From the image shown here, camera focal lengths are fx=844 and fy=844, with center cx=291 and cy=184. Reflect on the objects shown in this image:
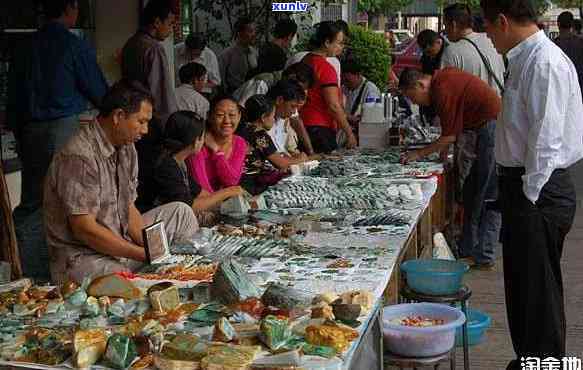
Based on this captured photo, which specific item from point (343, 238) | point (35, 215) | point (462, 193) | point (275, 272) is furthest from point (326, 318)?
point (462, 193)

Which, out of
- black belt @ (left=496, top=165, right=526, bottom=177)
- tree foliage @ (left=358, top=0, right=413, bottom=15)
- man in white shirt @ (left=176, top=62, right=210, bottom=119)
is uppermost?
tree foliage @ (left=358, top=0, right=413, bottom=15)

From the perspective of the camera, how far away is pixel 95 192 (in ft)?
10.8

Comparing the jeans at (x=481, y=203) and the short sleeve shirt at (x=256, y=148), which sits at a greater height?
the short sleeve shirt at (x=256, y=148)

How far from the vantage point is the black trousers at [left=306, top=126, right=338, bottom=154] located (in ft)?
22.2

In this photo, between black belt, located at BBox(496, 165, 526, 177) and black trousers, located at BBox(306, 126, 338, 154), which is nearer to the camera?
black belt, located at BBox(496, 165, 526, 177)

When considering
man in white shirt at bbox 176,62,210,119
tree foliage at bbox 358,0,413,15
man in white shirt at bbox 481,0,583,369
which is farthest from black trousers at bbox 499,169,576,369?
tree foliage at bbox 358,0,413,15

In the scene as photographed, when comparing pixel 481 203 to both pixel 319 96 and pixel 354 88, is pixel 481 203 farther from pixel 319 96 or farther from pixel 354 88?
pixel 354 88

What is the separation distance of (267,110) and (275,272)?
2464mm

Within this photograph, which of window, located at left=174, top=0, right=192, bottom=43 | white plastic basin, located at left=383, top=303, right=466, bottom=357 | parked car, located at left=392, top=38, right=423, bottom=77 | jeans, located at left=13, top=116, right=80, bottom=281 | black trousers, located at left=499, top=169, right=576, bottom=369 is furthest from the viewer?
parked car, located at left=392, top=38, right=423, bottom=77

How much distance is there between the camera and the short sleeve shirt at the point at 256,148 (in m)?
5.54

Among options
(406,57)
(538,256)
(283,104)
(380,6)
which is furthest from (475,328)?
(380,6)

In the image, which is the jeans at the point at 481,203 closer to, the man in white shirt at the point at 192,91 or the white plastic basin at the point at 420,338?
the man in white shirt at the point at 192,91

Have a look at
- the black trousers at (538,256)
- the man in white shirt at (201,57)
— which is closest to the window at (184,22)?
the man in white shirt at (201,57)

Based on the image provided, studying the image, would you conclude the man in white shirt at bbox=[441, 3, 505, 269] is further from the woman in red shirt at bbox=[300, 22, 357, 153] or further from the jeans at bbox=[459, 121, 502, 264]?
the woman in red shirt at bbox=[300, 22, 357, 153]
